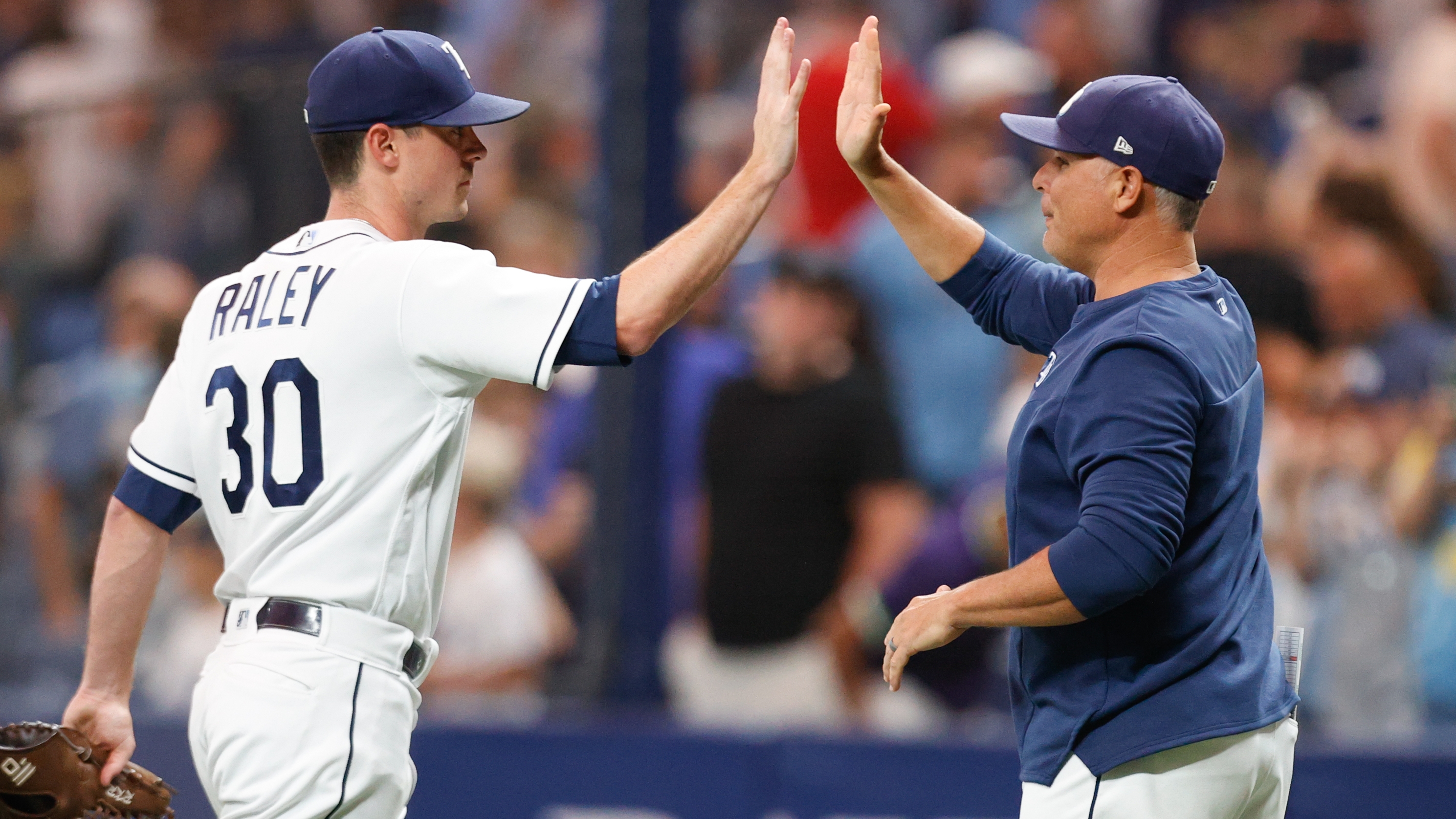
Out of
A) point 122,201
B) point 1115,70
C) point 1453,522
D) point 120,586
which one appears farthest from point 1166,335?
point 122,201

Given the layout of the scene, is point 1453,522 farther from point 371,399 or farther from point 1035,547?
point 371,399

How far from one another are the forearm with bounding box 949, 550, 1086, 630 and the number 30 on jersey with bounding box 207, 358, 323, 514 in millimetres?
1141

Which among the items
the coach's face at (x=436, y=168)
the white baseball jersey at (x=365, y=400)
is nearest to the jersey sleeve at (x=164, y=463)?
the white baseball jersey at (x=365, y=400)

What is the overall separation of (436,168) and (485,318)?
0.45 metres

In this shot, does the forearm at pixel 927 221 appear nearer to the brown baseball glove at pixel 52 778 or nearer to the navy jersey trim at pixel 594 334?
the navy jersey trim at pixel 594 334

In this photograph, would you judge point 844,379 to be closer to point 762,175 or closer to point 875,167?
point 875,167

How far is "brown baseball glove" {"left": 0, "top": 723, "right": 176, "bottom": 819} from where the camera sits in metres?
3.05

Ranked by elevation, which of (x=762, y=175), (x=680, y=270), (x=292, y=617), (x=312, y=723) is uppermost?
(x=762, y=175)

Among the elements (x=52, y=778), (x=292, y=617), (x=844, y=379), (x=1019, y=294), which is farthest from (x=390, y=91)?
(x=844, y=379)

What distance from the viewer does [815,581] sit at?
5727mm

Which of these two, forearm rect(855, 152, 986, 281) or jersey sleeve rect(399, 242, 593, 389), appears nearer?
jersey sleeve rect(399, 242, 593, 389)

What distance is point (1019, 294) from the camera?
11.0 feet

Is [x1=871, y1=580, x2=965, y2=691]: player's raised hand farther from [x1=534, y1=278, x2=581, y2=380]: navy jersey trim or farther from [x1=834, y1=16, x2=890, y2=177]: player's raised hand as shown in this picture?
[x1=834, y1=16, x2=890, y2=177]: player's raised hand

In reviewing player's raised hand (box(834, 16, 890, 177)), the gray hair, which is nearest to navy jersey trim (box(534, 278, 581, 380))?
player's raised hand (box(834, 16, 890, 177))
